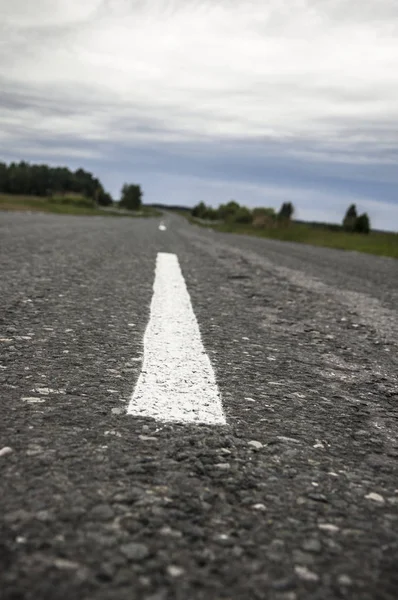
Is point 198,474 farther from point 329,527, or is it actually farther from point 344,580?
point 344,580

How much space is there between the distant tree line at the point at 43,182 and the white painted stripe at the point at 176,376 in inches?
4971

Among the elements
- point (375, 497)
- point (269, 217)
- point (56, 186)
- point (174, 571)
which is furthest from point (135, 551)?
point (56, 186)

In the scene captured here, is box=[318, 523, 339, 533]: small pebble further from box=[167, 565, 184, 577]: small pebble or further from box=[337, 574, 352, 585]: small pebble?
box=[167, 565, 184, 577]: small pebble

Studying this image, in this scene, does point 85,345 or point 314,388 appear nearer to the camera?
point 314,388

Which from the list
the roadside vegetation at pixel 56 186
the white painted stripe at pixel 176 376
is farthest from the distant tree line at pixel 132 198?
the white painted stripe at pixel 176 376

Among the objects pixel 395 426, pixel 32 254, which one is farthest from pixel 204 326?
pixel 32 254

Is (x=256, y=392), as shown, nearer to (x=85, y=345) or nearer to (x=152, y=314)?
(x=85, y=345)

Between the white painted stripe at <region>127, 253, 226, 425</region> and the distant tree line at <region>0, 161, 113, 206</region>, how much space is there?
126m

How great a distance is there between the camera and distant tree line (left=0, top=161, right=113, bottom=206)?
138 metres

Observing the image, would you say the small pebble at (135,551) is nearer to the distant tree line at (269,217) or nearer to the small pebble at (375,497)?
the small pebble at (375,497)

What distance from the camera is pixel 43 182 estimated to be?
472 feet

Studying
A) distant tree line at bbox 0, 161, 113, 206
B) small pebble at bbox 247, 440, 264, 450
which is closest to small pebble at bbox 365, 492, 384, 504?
small pebble at bbox 247, 440, 264, 450

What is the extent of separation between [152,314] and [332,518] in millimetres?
2541

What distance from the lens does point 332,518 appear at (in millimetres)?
1284
